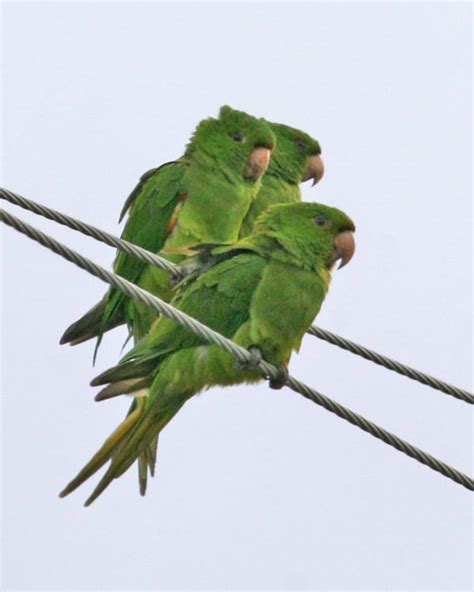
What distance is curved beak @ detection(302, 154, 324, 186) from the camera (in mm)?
8297

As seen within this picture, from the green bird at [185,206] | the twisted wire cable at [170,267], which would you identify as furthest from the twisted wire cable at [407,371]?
the green bird at [185,206]

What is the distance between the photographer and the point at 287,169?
8.09 m

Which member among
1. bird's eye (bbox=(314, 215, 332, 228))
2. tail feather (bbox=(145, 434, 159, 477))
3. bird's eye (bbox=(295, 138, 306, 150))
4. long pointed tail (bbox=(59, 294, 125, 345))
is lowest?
tail feather (bbox=(145, 434, 159, 477))

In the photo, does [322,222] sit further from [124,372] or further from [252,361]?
[124,372]

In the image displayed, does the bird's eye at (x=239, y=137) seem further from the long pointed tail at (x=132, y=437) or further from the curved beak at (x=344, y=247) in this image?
the long pointed tail at (x=132, y=437)

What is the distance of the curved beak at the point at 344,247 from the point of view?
643cm

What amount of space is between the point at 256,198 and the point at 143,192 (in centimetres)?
59

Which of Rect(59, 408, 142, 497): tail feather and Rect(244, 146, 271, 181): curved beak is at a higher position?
Rect(244, 146, 271, 181): curved beak

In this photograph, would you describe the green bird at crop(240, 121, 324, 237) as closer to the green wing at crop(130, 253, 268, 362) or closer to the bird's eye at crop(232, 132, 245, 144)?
the bird's eye at crop(232, 132, 245, 144)

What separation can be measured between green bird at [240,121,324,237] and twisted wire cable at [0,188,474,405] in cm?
149

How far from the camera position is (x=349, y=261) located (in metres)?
6.49

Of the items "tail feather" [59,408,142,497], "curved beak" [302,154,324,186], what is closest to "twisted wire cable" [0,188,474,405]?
"tail feather" [59,408,142,497]

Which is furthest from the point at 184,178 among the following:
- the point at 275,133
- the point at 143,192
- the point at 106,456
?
the point at 106,456

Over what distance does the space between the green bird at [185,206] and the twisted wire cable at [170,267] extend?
981 mm
